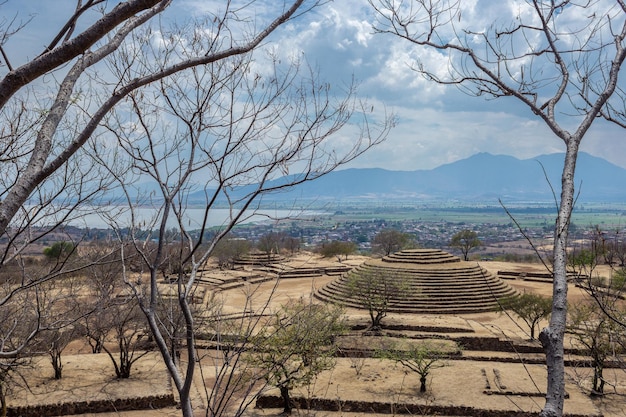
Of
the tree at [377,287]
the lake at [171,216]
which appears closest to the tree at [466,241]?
the tree at [377,287]

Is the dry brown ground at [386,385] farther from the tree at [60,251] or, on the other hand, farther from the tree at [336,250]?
the tree at [336,250]

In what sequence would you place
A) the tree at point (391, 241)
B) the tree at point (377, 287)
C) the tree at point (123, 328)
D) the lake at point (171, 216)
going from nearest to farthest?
the lake at point (171, 216) → the tree at point (123, 328) → the tree at point (377, 287) → the tree at point (391, 241)

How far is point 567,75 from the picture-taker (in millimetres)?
4824

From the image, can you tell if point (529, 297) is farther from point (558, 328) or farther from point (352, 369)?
point (558, 328)

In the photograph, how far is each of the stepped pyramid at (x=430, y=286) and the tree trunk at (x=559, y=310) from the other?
24.1 metres

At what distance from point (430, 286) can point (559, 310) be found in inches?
1121

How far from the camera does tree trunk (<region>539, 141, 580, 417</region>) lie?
3409 millimetres

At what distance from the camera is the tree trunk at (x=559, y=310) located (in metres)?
3.41

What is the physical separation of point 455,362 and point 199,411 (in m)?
10.3

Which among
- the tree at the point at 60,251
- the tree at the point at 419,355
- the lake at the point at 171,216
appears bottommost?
the tree at the point at 419,355

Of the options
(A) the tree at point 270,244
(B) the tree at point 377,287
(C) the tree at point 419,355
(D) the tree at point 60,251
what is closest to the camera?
(A) the tree at point 270,244

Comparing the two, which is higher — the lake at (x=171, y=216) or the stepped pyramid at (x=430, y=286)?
the lake at (x=171, y=216)

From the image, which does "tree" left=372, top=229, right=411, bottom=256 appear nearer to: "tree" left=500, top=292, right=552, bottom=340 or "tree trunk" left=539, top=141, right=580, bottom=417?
"tree" left=500, top=292, right=552, bottom=340

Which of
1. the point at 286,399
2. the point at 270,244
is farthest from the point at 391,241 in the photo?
the point at 270,244
